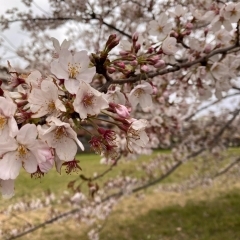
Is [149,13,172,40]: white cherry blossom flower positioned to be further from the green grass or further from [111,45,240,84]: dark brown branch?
the green grass

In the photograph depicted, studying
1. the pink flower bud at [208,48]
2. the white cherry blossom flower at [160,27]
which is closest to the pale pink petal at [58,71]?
the white cherry blossom flower at [160,27]

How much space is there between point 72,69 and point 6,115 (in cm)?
25

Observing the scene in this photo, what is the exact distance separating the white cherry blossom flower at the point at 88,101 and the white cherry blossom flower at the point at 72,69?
28 mm

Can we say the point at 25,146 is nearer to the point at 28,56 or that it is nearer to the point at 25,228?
the point at 25,228

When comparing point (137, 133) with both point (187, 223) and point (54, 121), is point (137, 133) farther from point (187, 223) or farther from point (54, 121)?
point (187, 223)

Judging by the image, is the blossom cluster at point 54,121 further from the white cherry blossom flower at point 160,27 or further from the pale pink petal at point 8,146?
the white cherry blossom flower at point 160,27

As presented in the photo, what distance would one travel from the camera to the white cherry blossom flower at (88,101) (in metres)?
1.15

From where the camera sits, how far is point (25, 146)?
3.67ft

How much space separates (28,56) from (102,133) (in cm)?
492

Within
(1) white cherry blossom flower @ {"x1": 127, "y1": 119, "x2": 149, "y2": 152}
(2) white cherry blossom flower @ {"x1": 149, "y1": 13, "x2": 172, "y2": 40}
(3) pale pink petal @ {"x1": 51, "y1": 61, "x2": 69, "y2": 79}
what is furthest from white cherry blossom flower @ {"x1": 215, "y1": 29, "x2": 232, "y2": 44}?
(3) pale pink petal @ {"x1": 51, "y1": 61, "x2": 69, "y2": 79}

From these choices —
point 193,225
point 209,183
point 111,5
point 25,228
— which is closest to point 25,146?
point 111,5

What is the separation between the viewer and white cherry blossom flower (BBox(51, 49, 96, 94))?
3.96 feet

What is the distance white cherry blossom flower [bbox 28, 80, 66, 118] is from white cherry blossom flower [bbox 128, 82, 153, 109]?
60 centimetres

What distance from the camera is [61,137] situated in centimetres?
115
